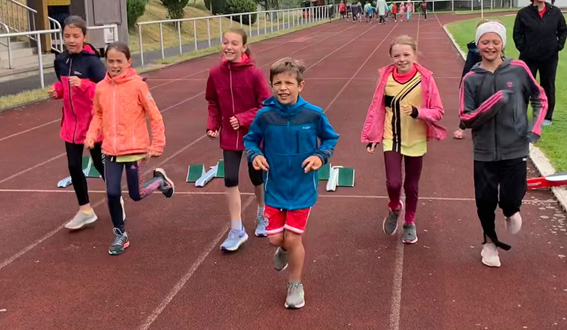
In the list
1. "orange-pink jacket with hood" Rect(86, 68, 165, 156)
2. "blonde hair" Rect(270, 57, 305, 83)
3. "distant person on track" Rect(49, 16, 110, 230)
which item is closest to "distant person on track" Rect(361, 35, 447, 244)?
"blonde hair" Rect(270, 57, 305, 83)

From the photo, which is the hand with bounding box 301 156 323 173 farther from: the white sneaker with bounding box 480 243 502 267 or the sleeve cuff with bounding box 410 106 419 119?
the white sneaker with bounding box 480 243 502 267

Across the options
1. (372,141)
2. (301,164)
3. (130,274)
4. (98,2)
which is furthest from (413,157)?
(98,2)

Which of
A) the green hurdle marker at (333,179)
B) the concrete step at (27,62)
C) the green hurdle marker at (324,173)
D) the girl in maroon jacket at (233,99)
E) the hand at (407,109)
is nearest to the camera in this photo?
the hand at (407,109)

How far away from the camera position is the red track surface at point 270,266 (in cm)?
402

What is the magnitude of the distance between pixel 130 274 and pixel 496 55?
2.88m

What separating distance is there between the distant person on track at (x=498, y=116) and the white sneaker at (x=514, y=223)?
0.28 feet

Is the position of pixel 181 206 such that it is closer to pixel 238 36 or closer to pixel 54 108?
pixel 238 36

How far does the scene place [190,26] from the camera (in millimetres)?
36875

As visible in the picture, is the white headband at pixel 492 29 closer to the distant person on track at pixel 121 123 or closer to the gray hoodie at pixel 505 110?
the gray hoodie at pixel 505 110

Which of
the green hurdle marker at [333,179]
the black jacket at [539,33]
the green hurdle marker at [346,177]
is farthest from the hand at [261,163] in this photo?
the black jacket at [539,33]

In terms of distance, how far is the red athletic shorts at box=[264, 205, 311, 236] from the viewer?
4086 millimetres

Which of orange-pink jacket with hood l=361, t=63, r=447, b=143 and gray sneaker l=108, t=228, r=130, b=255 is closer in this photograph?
orange-pink jacket with hood l=361, t=63, r=447, b=143

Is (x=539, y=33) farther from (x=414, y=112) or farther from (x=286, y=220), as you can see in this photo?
(x=286, y=220)

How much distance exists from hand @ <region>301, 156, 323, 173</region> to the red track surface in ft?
2.88
